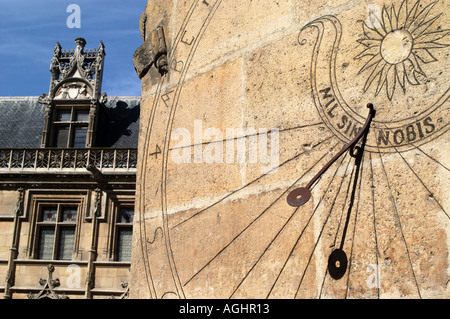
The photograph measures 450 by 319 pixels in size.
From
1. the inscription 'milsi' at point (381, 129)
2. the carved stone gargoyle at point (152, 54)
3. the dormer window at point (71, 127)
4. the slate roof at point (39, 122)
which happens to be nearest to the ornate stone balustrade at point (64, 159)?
the slate roof at point (39, 122)

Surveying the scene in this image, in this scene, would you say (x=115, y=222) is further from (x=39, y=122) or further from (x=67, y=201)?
(x=39, y=122)

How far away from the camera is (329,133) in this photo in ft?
6.82

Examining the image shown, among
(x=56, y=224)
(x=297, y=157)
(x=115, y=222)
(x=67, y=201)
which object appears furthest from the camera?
(x=67, y=201)

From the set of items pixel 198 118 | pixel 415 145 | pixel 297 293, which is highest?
pixel 198 118

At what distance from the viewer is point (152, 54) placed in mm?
2920

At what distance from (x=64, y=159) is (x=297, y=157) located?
590 inches

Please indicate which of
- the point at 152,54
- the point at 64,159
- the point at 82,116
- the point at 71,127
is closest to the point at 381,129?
the point at 152,54

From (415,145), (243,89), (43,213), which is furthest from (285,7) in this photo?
(43,213)

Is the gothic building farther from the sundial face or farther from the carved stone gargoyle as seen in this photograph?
the sundial face

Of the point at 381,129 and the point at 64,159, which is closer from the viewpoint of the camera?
the point at 381,129

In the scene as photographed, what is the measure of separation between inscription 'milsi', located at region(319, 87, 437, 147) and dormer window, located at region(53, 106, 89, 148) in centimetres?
1598

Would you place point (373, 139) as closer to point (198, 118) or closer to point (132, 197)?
point (198, 118)

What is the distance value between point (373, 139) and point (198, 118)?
0.89 metres

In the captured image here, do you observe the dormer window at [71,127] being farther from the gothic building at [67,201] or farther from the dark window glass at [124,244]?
the dark window glass at [124,244]
